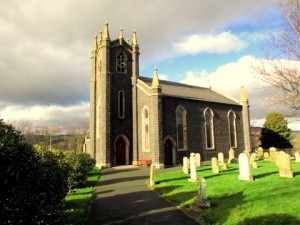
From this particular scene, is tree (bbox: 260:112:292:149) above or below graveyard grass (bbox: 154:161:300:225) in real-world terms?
above

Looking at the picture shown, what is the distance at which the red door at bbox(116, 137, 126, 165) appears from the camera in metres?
30.4

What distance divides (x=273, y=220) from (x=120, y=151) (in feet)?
79.0

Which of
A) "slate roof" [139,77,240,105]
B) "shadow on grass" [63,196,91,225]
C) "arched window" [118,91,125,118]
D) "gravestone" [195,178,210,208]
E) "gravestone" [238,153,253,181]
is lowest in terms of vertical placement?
"shadow on grass" [63,196,91,225]

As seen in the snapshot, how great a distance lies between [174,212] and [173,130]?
21.2 metres

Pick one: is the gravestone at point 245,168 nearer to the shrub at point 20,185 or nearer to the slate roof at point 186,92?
the shrub at point 20,185

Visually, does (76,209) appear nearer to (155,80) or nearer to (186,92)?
(155,80)

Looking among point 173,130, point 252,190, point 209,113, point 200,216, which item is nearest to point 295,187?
point 252,190

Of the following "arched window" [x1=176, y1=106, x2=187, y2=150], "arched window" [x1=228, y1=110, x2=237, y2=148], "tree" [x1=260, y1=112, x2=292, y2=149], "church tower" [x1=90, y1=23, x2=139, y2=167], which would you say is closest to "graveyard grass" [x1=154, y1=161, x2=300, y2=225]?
"church tower" [x1=90, y1=23, x2=139, y2=167]

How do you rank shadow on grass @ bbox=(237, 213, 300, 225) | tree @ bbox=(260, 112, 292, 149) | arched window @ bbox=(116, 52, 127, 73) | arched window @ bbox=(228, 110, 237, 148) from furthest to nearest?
tree @ bbox=(260, 112, 292, 149) < arched window @ bbox=(228, 110, 237, 148) < arched window @ bbox=(116, 52, 127, 73) < shadow on grass @ bbox=(237, 213, 300, 225)

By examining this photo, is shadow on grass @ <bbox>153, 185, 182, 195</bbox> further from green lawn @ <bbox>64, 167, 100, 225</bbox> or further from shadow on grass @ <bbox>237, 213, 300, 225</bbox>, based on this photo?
shadow on grass @ <bbox>237, 213, 300, 225</bbox>

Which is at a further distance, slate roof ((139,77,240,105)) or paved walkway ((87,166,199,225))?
slate roof ((139,77,240,105))

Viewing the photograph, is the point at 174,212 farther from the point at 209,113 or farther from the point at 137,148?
the point at 209,113

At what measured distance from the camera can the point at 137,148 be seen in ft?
102

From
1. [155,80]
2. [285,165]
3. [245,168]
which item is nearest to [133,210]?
[245,168]
